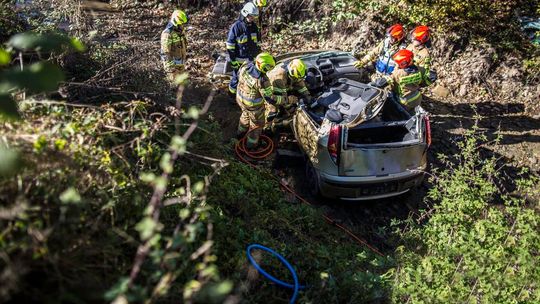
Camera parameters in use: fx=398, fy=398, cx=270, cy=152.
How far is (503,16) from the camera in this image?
851 centimetres

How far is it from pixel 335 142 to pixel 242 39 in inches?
133

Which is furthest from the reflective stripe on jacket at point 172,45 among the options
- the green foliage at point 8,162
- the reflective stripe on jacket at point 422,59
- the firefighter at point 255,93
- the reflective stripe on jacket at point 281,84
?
the green foliage at point 8,162

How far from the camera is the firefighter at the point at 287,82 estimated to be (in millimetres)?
6285

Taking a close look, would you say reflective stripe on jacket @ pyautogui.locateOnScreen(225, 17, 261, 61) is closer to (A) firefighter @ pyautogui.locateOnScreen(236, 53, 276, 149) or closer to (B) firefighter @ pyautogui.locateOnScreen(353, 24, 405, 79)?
(A) firefighter @ pyautogui.locateOnScreen(236, 53, 276, 149)

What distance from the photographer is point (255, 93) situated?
6363 mm

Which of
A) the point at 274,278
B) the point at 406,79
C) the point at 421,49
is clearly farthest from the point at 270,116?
the point at 274,278

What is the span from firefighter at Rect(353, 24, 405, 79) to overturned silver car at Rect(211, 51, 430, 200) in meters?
1.55

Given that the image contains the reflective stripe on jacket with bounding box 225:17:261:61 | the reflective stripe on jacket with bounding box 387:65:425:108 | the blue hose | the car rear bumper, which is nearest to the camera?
the blue hose

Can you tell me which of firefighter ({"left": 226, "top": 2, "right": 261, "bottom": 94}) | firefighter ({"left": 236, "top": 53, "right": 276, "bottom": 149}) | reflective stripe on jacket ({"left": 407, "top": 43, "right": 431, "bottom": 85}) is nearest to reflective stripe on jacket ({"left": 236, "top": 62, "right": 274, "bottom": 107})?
firefighter ({"left": 236, "top": 53, "right": 276, "bottom": 149})

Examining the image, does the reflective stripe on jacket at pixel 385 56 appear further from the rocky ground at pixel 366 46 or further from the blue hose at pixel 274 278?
the blue hose at pixel 274 278

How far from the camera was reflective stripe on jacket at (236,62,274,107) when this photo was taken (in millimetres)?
6270

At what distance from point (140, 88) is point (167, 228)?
8.38 feet

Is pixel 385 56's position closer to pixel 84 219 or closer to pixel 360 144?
pixel 360 144

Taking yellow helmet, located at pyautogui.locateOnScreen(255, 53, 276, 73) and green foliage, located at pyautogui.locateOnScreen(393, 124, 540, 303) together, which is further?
yellow helmet, located at pyautogui.locateOnScreen(255, 53, 276, 73)
